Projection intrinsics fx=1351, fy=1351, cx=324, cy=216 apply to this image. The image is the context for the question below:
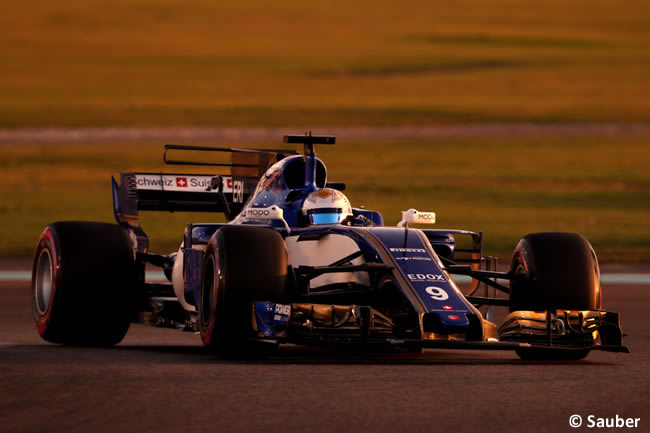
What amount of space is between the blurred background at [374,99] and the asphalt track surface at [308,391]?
1529 cm

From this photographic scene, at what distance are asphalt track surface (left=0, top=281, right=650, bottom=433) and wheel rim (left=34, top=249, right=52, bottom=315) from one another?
967mm

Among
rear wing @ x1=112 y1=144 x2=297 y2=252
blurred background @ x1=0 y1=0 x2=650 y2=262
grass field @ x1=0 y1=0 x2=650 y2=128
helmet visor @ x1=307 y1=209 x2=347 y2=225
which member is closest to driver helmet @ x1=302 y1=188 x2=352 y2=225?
helmet visor @ x1=307 y1=209 x2=347 y2=225

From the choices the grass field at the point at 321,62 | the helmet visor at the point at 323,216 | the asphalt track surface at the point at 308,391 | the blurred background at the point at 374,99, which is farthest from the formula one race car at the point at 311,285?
the grass field at the point at 321,62

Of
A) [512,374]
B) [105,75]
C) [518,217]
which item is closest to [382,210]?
[518,217]

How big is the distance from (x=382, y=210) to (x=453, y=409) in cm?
2715

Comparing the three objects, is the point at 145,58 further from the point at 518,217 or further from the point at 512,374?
Result: the point at 512,374

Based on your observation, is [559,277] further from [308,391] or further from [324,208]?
[308,391]

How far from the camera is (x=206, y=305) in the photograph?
10.8 meters

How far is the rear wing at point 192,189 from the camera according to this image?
1405 cm

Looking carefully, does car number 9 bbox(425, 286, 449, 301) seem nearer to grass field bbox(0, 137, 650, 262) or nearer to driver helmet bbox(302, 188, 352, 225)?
driver helmet bbox(302, 188, 352, 225)

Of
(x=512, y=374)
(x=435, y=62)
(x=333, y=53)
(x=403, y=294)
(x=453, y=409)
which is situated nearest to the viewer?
(x=453, y=409)

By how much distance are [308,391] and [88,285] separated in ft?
13.2

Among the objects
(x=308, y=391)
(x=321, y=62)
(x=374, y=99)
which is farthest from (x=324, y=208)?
(x=321, y=62)

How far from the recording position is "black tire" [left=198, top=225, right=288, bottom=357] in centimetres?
1002
